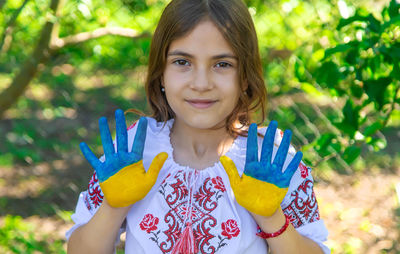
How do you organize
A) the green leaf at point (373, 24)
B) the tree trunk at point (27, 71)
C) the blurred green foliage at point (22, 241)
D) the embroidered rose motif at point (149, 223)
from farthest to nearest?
the tree trunk at point (27, 71) → the blurred green foliage at point (22, 241) → the green leaf at point (373, 24) → the embroidered rose motif at point (149, 223)

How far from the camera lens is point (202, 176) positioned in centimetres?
144

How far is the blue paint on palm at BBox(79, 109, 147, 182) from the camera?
51.8 inches

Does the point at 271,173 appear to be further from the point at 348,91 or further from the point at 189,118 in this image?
the point at 348,91

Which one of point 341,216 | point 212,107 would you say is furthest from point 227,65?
point 341,216

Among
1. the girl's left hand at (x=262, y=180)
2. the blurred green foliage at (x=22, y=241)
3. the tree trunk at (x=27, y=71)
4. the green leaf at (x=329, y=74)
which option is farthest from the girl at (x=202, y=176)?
the tree trunk at (x=27, y=71)

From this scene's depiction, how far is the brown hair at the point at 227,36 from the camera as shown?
4.48 feet

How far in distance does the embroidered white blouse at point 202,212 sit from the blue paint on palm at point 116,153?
14cm

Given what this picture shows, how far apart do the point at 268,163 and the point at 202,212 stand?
0.23 meters

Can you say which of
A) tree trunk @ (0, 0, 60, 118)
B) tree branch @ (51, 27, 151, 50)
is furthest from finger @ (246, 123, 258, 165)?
tree trunk @ (0, 0, 60, 118)

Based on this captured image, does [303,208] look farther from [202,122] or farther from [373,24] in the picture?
[373,24]

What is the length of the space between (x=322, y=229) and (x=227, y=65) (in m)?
0.53

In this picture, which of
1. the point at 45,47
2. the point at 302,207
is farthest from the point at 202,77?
the point at 45,47

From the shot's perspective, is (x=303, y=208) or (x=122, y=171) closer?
(x=122, y=171)

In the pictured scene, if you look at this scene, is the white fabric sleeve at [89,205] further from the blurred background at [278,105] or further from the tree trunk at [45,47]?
the tree trunk at [45,47]
